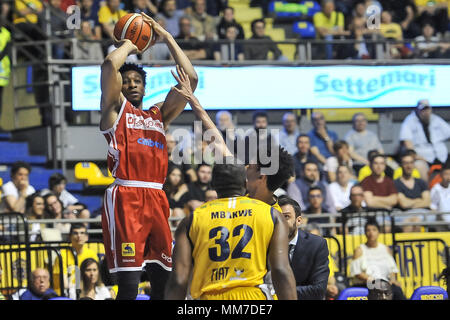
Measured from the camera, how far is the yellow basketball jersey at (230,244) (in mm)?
6480

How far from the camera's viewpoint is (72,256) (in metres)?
12.6

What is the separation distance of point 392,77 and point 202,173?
4.89 m

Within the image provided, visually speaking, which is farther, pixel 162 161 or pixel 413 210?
pixel 413 210

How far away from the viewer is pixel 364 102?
17391mm

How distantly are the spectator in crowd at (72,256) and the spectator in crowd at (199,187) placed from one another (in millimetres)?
1934

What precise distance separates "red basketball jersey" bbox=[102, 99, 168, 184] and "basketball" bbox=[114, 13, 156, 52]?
0.58 metres

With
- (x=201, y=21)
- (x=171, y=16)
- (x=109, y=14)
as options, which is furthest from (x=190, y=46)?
(x=109, y=14)

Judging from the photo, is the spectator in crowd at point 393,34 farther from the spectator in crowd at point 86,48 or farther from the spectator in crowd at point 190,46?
the spectator in crowd at point 86,48

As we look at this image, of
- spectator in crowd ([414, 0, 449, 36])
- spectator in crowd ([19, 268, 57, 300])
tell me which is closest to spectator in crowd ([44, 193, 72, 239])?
spectator in crowd ([19, 268, 57, 300])

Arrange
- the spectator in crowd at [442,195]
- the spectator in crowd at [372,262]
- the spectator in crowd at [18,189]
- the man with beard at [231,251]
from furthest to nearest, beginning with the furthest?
1. the spectator in crowd at [442,195]
2. the spectator in crowd at [18,189]
3. the spectator in crowd at [372,262]
4. the man with beard at [231,251]

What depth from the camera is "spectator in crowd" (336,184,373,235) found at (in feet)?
45.7

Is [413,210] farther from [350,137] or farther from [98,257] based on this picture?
[98,257]

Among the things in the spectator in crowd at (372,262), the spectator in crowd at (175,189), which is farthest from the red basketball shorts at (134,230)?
the spectator in crowd at (175,189)
